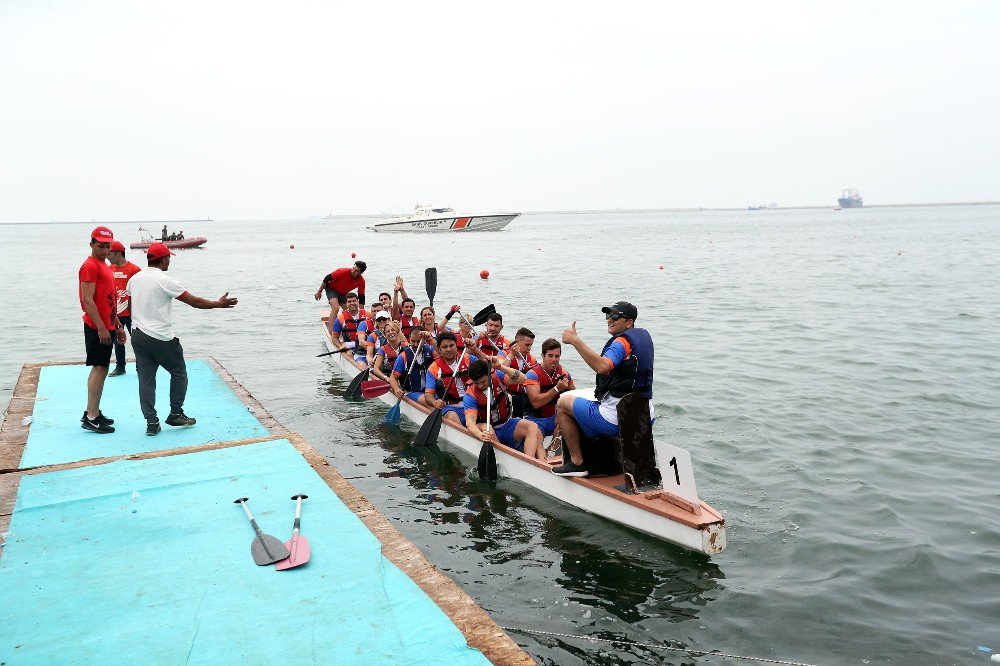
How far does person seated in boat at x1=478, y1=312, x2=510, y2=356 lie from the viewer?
34.7ft

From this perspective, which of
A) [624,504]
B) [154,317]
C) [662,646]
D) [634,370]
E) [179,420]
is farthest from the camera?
[179,420]

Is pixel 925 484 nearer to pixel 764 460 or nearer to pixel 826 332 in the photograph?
pixel 764 460

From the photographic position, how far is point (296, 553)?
17.1 ft

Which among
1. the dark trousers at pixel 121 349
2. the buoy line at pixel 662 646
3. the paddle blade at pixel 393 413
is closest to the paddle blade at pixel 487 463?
the paddle blade at pixel 393 413

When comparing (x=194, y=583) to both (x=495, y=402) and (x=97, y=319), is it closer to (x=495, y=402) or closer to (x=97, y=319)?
(x=97, y=319)

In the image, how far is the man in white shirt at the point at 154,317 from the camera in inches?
305

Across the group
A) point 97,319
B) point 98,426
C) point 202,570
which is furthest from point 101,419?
point 202,570

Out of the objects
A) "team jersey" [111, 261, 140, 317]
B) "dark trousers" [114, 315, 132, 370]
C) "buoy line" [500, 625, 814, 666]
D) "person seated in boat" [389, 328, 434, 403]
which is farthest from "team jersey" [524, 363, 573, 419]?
"dark trousers" [114, 315, 132, 370]

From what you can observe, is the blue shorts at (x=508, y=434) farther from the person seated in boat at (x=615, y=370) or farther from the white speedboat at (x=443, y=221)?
the white speedboat at (x=443, y=221)

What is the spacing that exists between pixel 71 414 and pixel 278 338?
1280 centimetres

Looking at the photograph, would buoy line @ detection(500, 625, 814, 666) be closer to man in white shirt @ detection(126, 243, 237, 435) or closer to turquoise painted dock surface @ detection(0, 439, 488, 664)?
turquoise painted dock surface @ detection(0, 439, 488, 664)

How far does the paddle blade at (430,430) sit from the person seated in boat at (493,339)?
1.19 metres

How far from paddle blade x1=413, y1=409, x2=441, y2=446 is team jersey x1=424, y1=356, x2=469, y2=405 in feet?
1.42

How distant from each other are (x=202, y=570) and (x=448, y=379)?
572 centimetres
